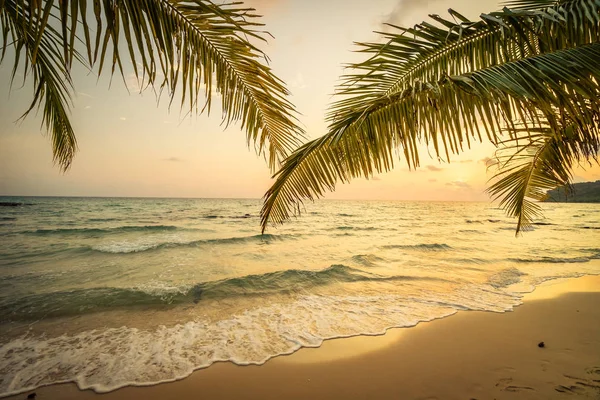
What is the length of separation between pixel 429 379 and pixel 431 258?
9.72 meters

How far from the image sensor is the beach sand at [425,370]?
3.52 metres

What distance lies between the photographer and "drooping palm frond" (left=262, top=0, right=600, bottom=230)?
4.72ft

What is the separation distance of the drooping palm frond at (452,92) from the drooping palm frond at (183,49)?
0.50 m

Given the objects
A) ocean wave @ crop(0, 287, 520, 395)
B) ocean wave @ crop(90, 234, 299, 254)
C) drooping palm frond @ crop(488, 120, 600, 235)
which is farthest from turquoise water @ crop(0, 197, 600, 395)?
drooping palm frond @ crop(488, 120, 600, 235)

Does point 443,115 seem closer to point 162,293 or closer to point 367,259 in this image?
point 162,293

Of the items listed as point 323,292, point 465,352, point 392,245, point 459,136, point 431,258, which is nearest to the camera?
point 459,136

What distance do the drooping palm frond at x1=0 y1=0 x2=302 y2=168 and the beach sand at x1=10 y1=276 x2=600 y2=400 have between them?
10.1 feet

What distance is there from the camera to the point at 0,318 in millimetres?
6012

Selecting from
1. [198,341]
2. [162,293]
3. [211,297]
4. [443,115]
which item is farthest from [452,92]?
[162,293]

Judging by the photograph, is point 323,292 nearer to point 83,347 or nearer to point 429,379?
point 429,379

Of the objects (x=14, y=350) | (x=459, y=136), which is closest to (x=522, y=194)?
(x=459, y=136)

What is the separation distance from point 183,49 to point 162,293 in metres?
7.31

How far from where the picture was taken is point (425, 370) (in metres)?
3.99

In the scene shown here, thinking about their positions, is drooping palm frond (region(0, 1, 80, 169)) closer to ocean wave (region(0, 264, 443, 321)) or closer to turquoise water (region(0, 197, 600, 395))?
turquoise water (region(0, 197, 600, 395))
